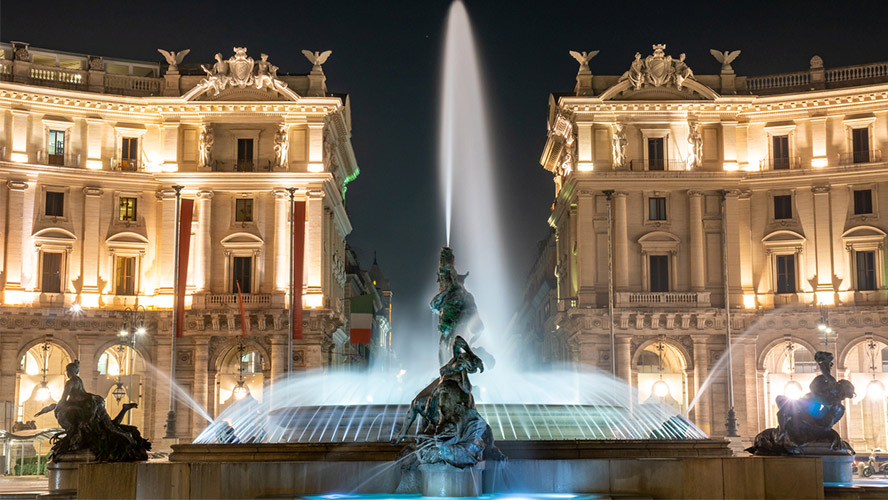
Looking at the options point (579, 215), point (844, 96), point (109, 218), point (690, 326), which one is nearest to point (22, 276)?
point (109, 218)

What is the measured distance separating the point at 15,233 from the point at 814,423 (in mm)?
44114

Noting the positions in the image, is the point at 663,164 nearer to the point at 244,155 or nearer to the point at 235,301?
the point at 244,155

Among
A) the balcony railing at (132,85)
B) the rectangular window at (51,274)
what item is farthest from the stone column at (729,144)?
the rectangular window at (51,274)

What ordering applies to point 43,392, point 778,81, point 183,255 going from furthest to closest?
point 778,81 < point 183,255 < point 43,392

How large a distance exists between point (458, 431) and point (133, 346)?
4009 centimetres

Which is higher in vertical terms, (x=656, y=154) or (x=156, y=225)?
(x=656, y=154)

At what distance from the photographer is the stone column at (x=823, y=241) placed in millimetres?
57562

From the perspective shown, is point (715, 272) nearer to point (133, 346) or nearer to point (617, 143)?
point (617, 143)

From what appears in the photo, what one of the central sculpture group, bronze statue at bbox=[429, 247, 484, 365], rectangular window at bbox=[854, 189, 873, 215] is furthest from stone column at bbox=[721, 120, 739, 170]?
the central sculpture group

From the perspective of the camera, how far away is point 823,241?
58062 millimetres

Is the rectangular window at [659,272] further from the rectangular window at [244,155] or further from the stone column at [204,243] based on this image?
the stone column at [204,243]

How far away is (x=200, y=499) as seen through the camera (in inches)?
704

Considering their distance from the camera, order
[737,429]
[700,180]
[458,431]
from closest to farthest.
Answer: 1. [458,431]
2. [737,429]
3. [700,180]

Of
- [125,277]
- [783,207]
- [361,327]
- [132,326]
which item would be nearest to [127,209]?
[125,277]
